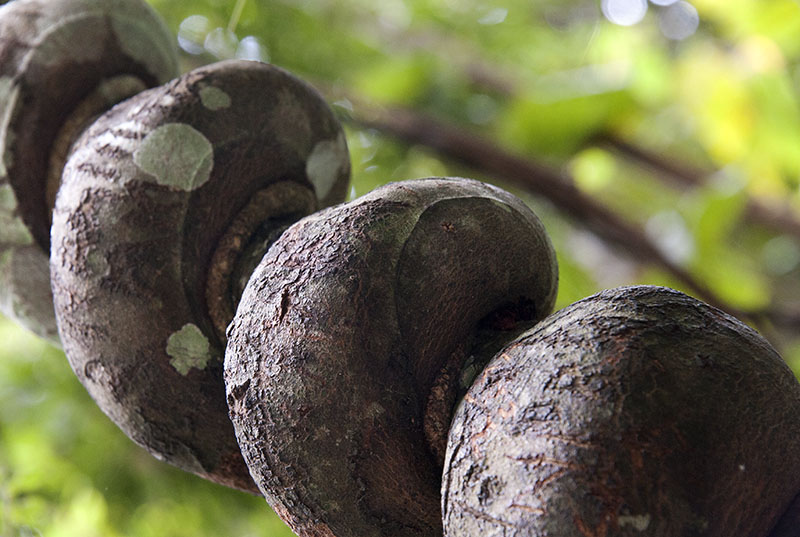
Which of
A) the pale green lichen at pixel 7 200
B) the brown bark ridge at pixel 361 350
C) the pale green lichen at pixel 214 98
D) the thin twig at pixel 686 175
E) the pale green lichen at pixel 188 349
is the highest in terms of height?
the pale green lichen at pixel 214 98

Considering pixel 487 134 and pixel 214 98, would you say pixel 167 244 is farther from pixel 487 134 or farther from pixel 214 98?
pixel 487 134

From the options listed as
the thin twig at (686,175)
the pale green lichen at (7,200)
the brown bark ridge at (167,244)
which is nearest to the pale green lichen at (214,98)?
the brown bark ridge at (167,244)

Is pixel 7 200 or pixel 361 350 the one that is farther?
pixel 7 200

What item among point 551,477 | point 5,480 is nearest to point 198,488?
point 5,480

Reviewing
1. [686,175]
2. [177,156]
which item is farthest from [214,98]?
[686,175]

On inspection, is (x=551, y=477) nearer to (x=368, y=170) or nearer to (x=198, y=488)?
(x=198, y=488)

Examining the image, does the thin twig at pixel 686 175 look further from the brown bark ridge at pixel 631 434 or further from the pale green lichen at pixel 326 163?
the brown bark ridge at pixel 631 434

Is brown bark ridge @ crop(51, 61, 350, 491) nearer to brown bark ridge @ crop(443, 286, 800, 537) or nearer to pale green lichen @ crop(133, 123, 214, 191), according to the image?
pale green lichen @ crop(133, 123, 214, 191)
